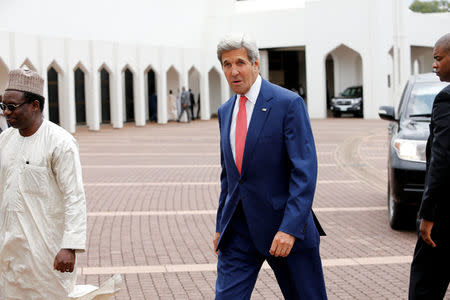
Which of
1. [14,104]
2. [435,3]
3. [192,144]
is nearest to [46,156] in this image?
[14,104]

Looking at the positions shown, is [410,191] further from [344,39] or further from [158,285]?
[344,39]

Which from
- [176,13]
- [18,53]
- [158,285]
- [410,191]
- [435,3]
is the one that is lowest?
[158,285]

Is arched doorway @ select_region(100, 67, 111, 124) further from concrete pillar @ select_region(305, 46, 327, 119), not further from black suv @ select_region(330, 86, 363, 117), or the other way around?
black suv @ select_region(330, 86, 363, 117)

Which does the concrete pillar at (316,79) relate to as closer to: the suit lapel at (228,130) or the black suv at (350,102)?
the black suv at (350,102)

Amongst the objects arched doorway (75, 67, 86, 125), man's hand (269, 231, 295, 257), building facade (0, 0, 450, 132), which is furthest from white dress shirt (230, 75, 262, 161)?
arched doorway (75, 67, 86, 125)

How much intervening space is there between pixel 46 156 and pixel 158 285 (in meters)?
2.50

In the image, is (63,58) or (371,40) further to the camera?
(371,40)

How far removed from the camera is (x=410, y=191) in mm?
7613

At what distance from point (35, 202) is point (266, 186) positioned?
1211mm

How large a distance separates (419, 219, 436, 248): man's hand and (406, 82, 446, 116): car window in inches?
204

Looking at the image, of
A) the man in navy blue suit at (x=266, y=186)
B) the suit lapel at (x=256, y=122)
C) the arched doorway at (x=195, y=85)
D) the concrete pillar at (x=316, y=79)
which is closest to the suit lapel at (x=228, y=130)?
the man in navy blue suit at (x=266, y=186)

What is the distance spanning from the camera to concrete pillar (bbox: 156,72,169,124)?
1352 inches

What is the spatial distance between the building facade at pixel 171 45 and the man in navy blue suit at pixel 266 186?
69.0ft

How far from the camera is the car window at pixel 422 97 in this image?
28.5 ft
